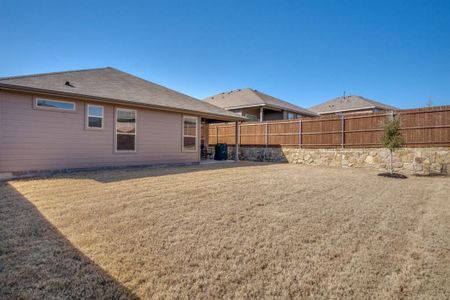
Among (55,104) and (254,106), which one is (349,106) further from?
(55,104)

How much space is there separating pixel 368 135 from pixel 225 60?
9.65 metres

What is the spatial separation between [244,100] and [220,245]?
55.5 ft

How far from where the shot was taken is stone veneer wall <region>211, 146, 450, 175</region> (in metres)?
9.41

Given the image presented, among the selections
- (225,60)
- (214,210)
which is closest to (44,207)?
(214,210)

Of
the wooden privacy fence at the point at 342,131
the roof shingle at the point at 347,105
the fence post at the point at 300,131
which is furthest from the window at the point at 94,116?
the roof shingle at the point at 347,105

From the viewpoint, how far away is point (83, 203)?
4684 millimetres

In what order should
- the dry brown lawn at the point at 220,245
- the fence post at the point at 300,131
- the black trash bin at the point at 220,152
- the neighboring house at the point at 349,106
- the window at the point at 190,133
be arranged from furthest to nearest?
the neighboring house at the point at 349,106, the black trash bin at the point at 220,152, the fence post at the point at 300,131, the window at the point at 190,133, the dry brown lawn at the point at 220,245

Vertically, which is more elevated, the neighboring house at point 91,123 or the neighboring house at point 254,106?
the neighboring house at point 254,106

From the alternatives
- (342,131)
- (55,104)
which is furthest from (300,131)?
(55,104)

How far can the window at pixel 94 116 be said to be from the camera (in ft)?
28.7

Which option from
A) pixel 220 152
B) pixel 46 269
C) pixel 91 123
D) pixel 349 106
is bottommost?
pixel 46 269

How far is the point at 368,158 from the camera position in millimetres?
11188

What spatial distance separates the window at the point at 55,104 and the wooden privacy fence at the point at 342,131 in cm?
969

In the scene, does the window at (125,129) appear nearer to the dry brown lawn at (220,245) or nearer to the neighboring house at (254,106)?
the dry brown lawn at (220,245)
